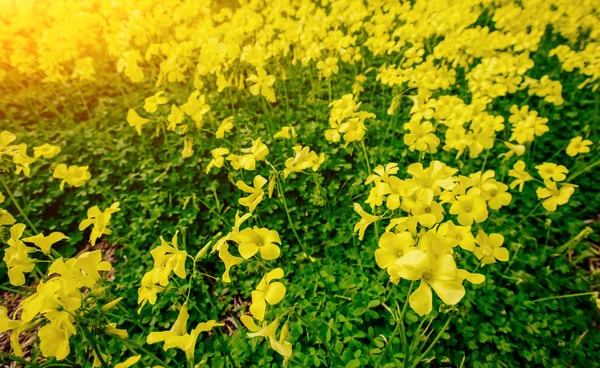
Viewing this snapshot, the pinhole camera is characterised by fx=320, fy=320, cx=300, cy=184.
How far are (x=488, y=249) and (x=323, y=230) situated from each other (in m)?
1.49

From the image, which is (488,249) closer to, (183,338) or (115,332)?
(183,338)

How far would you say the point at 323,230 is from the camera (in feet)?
8.79

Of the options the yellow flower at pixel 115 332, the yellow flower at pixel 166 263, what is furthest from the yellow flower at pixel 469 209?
the yellow flower at pixel 115 332

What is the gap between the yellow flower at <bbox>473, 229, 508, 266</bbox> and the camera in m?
1.30

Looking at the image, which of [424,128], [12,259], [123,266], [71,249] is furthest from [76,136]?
[424,128]

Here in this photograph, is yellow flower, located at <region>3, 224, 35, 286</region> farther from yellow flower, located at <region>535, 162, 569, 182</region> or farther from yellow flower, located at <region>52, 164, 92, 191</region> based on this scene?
yellow flower, located at <region>535, 162, 569, 182</region>

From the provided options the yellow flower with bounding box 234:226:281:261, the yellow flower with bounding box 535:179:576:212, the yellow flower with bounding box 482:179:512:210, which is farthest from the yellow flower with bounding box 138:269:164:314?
the yellow flower with bounding box 535:179:576:212

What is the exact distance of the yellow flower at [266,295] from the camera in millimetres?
1146

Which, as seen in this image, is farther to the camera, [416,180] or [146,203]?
[146,203]

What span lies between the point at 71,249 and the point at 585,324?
13.5 ft

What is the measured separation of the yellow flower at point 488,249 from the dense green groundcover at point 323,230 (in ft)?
1.96

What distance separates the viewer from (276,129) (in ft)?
Result: 11.7

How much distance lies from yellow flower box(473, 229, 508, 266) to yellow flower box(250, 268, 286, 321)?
793mm

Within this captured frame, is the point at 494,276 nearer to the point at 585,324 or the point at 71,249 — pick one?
the point at 585,324
